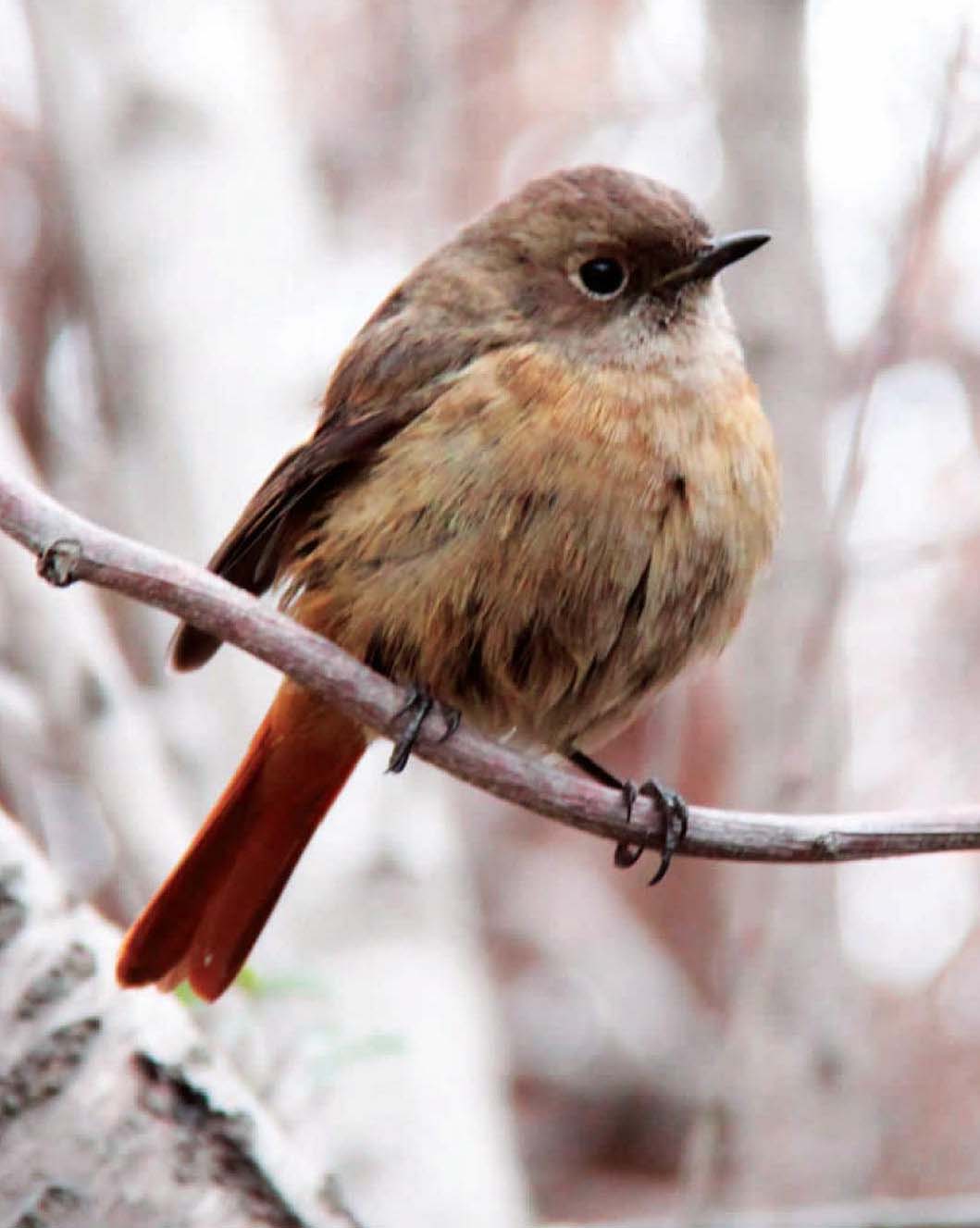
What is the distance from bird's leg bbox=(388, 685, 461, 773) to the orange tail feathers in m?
0.33

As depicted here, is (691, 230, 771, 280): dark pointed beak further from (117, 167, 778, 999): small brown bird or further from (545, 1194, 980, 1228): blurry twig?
(545, 1194, 980, 1228): blurry twig

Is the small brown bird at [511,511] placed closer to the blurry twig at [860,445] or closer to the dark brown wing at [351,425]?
the dark brown wing at [351,425]

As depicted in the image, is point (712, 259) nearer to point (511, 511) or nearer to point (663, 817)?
point (511, 511)

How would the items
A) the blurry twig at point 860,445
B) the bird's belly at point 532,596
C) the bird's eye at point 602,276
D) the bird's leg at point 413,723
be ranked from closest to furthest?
the bird's leg at point 413,723
the bird's belly at point 532,596
the bird's eye at point 602,276
the blurry twig at point 860,445

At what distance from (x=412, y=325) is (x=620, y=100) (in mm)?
2553

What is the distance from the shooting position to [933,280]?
5840mm

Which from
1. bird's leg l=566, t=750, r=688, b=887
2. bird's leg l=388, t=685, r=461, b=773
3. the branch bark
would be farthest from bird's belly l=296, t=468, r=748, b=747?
the branch bark

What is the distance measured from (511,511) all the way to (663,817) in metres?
0.51

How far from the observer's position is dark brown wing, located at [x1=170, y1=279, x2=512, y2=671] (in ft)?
10.1

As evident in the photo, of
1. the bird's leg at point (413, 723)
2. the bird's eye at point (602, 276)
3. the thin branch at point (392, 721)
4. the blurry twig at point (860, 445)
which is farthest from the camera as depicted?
the blurry twig at point (860, 445)

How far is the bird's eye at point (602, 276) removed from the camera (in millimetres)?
3219

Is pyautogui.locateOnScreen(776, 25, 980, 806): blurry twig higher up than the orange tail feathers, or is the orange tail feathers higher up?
pyautogui.locateOnScreen(776, 25, 980, 806): blurry twig

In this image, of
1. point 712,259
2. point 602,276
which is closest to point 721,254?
point 712,259

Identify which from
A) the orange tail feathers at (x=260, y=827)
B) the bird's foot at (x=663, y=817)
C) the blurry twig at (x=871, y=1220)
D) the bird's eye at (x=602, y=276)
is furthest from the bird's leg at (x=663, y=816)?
the bird's eye at (x=602, y=276)
